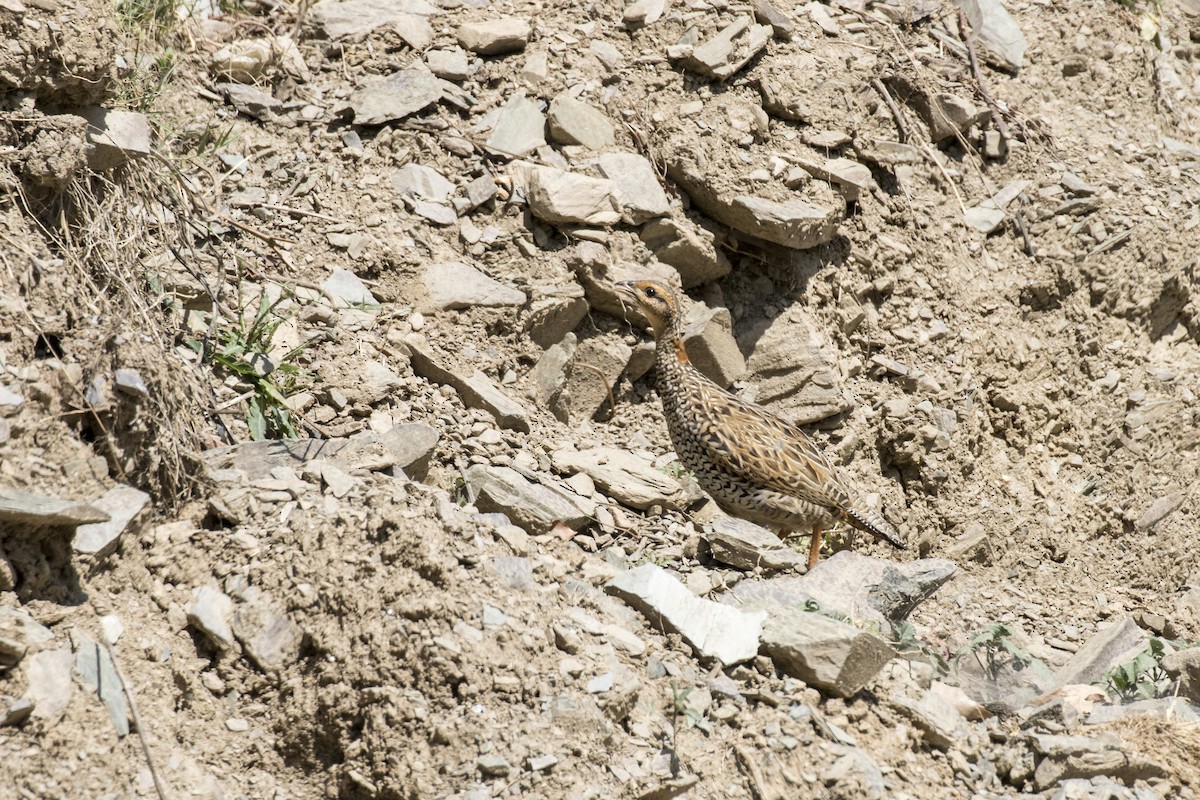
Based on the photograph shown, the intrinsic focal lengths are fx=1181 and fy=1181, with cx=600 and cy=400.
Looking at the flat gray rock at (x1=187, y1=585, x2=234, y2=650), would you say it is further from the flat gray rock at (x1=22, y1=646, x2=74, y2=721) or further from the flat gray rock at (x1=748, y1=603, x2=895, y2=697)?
the flat gray rock at (x1=748, y1=603, x2=895, y2=697)

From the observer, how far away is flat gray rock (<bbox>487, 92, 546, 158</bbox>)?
8.06 metres

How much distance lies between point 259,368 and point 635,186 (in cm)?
312

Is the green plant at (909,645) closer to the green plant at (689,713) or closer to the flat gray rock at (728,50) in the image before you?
the green plant at (689,713)

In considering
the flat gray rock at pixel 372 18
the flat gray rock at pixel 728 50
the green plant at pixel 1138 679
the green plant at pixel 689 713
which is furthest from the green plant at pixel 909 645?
the flat gray rock at pixel 372 18

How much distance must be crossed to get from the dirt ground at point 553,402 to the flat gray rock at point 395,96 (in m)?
0.13

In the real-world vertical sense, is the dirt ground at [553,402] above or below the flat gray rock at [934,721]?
above

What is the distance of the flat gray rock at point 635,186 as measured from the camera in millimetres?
8070

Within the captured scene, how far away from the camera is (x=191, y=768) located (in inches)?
163

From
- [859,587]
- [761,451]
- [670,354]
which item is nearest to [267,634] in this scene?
[859,587]

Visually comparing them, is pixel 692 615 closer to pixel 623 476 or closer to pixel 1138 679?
pixel 623 476

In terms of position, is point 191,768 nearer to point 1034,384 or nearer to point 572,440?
point 572,440

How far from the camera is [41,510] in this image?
4.12m

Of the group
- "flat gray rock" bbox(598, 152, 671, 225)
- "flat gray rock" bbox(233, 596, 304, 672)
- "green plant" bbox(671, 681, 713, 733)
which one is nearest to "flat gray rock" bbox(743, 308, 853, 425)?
"flat gray rock" bbox(598, 152, 671, 225)

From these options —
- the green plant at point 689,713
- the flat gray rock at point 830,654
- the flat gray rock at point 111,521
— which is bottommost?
the green plant at point 689,713
